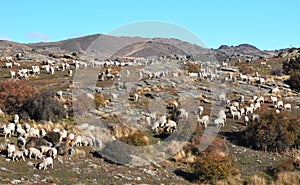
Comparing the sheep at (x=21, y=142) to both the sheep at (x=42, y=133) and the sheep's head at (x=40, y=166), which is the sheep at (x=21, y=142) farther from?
the sheep's head at (x=40, y=166)

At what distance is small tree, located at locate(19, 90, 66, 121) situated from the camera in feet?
105

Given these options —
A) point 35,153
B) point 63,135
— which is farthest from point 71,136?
point 35,153

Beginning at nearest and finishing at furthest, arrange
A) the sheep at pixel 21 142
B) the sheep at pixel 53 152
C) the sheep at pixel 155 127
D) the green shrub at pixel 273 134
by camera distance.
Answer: the sheep at pixel 53 152, the sheep at pixel 21 142, the green shrub at pixel 273 134, the sheep at pixel 155 127

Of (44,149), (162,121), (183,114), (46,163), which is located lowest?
(46,163)

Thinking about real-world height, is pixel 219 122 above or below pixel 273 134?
above

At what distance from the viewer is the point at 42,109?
105ft

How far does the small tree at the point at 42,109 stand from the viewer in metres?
31.9

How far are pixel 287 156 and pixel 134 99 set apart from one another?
16.3 m

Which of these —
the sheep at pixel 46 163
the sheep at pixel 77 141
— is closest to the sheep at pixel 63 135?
the sheep at pixel 77 141

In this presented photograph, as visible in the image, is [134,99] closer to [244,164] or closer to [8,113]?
[8,113]

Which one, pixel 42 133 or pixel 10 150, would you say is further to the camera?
pixel 42 133

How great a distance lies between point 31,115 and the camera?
32.3 meters

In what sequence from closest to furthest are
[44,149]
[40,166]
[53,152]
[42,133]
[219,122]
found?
[40,166]
[53,152]
[44,149]
[42,133]
[219,122]

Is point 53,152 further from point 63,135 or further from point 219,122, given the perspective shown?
point 219,122
